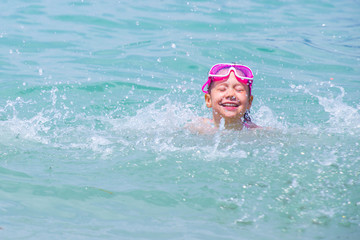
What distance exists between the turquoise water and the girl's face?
1.00 feet

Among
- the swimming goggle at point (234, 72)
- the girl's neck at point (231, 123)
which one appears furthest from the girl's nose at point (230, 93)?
the girl's neck at point (231, 123)

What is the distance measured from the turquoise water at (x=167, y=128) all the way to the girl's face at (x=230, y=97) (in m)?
0.30

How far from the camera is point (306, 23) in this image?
13953mm

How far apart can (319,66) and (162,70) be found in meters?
3.19

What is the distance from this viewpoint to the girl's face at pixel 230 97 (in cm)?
606

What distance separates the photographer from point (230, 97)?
606 cm

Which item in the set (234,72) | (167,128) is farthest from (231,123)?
(167,128)

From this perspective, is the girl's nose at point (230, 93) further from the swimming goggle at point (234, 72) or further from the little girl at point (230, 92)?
the swimming goggle at point (234, 72)

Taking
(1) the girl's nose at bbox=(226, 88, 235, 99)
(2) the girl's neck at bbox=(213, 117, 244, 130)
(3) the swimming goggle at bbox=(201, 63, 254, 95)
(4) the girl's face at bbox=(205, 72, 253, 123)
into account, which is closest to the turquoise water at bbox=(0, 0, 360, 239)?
(2) the girl's neck at bbox=(213, 117, 244, 130)

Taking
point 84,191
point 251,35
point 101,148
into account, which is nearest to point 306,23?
point 251,35

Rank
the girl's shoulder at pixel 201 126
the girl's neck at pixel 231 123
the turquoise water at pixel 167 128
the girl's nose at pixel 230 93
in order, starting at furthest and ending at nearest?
the girl's shoulder at pixel 201 126 < the girl's neck at pixel 231 123 < the girl's nose at pixel 230 93 < the turquoise water at pixel 167 128

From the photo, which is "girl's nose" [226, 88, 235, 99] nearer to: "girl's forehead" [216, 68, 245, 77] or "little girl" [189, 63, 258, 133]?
"little girl" [189, 63, 258, 133]

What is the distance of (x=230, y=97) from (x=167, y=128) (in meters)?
1.00

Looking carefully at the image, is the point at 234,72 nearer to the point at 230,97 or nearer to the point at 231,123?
the point at 230,97
